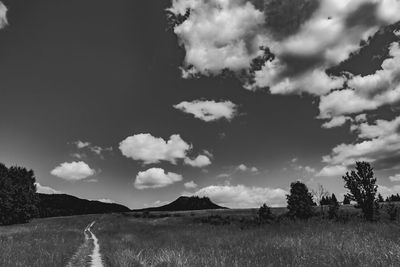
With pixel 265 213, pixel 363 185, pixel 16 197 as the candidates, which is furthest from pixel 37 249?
pixel 16 197

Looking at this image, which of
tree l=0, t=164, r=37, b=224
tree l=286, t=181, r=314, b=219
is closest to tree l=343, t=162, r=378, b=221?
tree l=286, t=181, r=314, b=219

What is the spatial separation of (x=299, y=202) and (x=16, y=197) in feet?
184

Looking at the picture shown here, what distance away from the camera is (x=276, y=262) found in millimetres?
8766

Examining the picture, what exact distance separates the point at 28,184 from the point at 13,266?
75732mm

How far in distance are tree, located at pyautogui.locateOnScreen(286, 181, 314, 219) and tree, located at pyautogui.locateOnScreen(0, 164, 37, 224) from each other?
52.9 meters

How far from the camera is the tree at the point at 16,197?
202 ft

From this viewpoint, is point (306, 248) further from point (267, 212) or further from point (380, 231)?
point (267, 212)

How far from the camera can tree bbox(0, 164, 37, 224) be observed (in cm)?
6144

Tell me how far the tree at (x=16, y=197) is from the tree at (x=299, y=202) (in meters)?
52.9

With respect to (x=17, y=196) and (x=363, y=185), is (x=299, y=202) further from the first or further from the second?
(x=17, y=196)

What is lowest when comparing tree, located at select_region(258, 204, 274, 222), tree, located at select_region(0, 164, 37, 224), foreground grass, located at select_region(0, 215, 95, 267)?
foreground grass, located at select_region(0, 215, 95, 267)

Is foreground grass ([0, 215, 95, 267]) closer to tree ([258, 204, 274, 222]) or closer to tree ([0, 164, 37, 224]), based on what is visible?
tree ([258, 204, 274, 222])

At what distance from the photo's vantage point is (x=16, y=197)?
214ft

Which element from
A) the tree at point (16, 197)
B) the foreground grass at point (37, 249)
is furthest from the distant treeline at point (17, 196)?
the foreground grass at point (37, 249)
